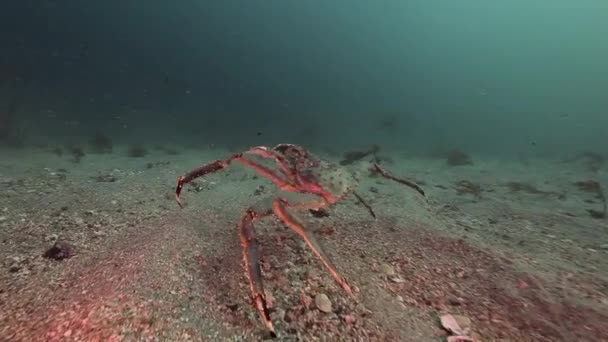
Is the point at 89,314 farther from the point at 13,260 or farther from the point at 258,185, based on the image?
the point at 258,185

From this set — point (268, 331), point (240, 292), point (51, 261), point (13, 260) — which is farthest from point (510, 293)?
point (13, 260)

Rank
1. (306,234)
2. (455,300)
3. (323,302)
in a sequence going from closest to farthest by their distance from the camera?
1. (306,234)
2. (323,302)
3. (455,300)

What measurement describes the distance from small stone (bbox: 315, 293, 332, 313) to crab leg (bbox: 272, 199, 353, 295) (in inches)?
12.9

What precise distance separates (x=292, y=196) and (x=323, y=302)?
1.12 m

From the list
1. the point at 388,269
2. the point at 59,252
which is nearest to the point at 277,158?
the point at 388,269

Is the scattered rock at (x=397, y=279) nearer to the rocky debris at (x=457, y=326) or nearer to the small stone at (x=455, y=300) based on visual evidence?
the small stone at (x=455, y=300)

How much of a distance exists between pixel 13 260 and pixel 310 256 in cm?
369

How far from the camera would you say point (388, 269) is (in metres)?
4.00

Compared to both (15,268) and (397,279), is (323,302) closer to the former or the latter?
(397,279)

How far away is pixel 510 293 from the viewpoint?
3.60m

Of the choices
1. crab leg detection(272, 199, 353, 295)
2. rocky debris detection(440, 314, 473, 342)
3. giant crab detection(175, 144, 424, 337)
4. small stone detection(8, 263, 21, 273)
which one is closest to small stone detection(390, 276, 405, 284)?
rocky debris detection(440, 314, 473, 342)

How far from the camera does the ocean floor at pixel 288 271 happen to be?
114 inches

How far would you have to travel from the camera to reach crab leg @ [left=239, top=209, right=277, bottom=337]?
2.68 m

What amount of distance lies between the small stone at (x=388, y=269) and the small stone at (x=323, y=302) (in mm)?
986
